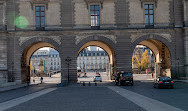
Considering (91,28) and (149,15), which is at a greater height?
(149,15)

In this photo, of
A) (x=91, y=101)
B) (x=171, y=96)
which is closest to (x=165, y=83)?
(x=171, y=96)

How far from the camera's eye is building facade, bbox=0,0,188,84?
37938 millimetres

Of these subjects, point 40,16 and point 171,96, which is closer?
point 171,96

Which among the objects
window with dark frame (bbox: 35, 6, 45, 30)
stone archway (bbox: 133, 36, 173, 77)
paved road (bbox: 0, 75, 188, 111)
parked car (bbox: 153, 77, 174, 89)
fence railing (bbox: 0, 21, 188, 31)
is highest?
window with dark frame (bbox: 35, 6, 45, 30)

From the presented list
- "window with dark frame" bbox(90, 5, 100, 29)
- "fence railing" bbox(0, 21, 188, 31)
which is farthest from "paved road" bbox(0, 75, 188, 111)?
"window with dark frame" bbox(90, 5, 100, 29)

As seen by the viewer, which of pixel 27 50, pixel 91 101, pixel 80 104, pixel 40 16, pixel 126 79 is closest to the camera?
pixel 80 104

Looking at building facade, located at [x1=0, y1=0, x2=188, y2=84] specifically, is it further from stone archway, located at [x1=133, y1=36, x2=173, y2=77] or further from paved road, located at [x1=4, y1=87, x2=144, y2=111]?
paved road, located at [x1=4, y1=87, x2=144, y2=111]

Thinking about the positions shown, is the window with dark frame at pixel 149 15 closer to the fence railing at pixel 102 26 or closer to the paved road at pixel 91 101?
the fence railing at pixel 102 26

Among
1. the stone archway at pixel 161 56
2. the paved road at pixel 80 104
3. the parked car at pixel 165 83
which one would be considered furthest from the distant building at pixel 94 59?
the paved road at pixel 80 104

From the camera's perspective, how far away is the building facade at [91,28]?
124 feet

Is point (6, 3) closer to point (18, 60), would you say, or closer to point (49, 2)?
point (49, 2)

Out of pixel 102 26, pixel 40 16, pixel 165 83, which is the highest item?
pixel 40 16

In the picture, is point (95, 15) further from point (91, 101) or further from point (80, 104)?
point (80, 104)

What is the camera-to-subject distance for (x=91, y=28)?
38719 millimetres
